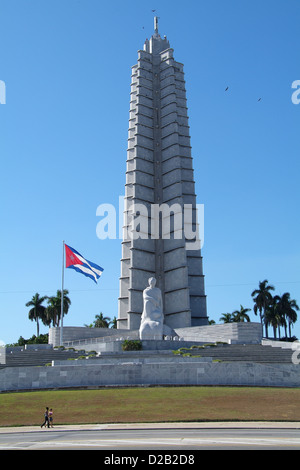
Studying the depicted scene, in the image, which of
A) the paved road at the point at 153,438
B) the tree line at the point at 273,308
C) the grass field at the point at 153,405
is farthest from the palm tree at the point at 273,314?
the paved road at the point at 153,438

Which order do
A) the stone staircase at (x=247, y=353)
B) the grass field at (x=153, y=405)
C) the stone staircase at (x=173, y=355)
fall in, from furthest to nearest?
the stone staircase at (x=247, y=353) → the stone staircase at (x=173, y=355) → the grass field at (x=153, y=405)

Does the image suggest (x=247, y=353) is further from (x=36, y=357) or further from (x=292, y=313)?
(x=292, y=313)

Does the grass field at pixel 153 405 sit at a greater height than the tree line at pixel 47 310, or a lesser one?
lesser

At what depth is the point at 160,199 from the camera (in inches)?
2719

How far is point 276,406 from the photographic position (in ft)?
72.0

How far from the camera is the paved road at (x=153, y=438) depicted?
12.6m

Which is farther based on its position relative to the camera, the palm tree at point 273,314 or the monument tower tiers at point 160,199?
the palm tree at point 273,314

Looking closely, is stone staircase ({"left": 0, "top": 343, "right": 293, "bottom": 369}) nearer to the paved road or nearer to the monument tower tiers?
the paved road

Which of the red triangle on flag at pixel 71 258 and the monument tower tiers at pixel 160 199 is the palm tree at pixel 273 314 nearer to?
the monument tower tiers at pixel 160 199

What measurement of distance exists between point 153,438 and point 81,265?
3078 cm

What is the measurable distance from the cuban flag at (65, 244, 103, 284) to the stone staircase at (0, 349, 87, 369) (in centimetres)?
817

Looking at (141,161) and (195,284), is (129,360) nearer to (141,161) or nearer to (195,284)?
(195,284)

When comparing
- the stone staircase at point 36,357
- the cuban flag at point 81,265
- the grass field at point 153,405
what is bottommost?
the grass field at point 153,405

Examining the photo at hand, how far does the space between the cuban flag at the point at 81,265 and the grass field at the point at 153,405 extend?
18.1 meters
